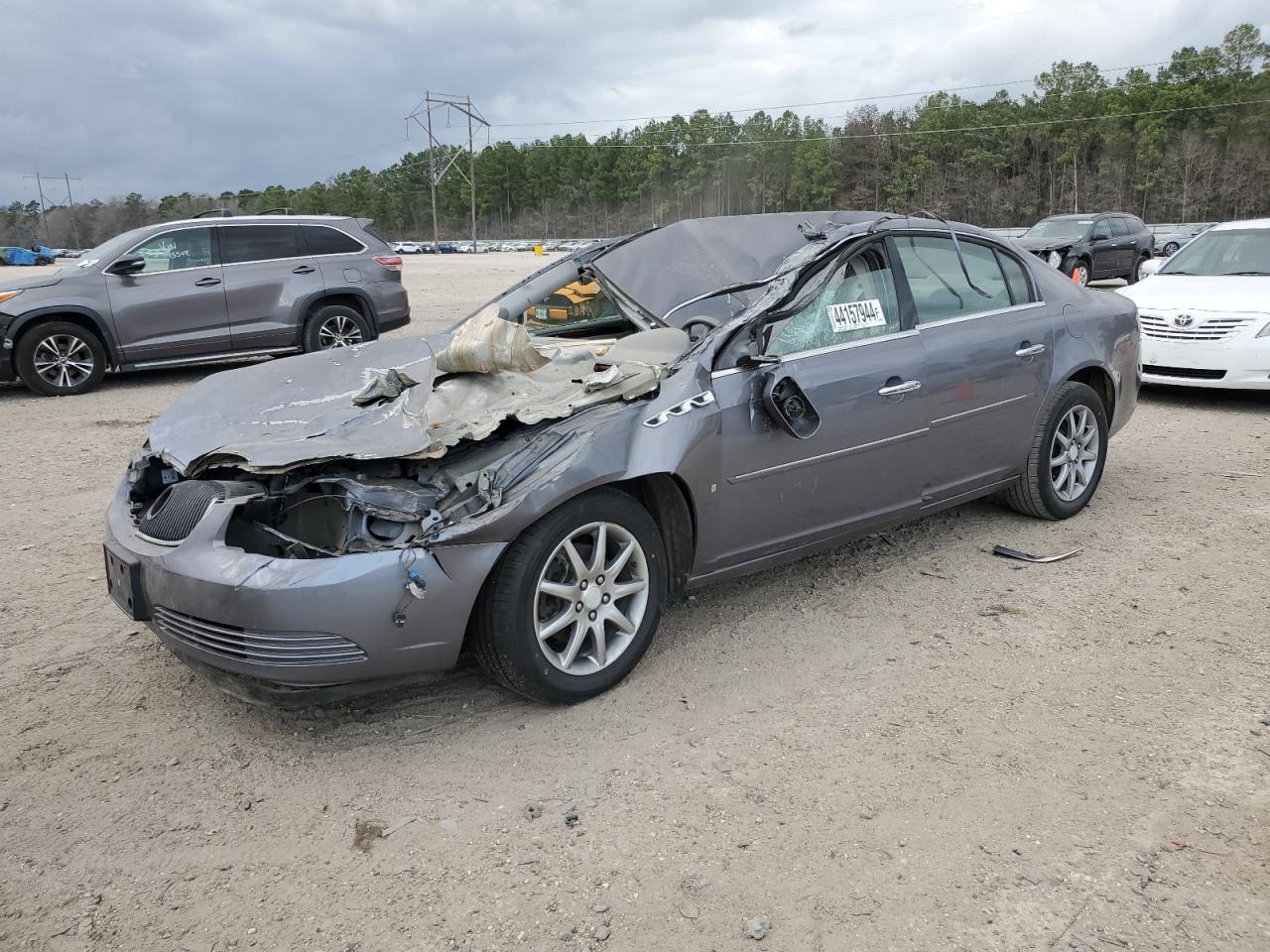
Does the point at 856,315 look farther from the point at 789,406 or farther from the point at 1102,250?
the point at 1102,250

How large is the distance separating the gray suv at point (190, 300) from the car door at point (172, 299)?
0.03 ft

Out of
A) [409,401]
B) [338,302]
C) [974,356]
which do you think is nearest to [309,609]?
[409,401]

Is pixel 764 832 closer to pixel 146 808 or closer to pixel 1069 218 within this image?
pixel 146 808

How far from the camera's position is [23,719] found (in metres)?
3.44

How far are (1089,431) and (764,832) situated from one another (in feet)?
12.0

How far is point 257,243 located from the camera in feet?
34.7

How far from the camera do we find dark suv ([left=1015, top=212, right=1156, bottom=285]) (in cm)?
1986

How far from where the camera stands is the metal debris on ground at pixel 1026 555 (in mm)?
4895

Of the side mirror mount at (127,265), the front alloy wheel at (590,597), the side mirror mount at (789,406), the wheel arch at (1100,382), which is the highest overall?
the side mirror mount at (127,265)

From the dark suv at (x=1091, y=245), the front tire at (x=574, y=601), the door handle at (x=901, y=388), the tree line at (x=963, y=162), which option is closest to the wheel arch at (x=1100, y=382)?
the door handle at (x=901, y=388)

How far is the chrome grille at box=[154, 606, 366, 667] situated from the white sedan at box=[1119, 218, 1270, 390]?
7.65 m

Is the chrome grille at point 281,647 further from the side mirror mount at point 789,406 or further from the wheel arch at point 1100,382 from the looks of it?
the wheel arch at point 1100,382

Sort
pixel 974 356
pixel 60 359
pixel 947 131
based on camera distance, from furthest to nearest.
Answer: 1. pixel 947 131
2. pixel 60 359
3. pixel 974 356

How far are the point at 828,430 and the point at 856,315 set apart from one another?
0.62 m
